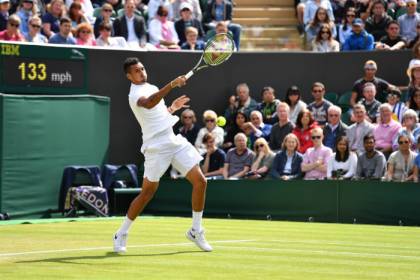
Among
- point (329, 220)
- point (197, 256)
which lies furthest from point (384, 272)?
point (329, 220)

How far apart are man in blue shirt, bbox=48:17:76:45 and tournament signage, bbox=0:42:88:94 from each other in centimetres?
50

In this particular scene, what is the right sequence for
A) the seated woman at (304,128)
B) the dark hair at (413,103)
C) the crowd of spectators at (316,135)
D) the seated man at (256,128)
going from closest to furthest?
1. the crowd of spectators at (316,135)
2. the dark hair at (413,103)
3. the seated woman at (304,128)
4. the seated man at (256,128)

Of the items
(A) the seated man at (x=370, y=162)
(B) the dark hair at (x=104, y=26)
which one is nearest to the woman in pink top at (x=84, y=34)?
(B) the dark hair at (x=104, y=26)

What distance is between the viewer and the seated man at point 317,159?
1817 cm

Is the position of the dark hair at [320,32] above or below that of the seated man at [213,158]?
above

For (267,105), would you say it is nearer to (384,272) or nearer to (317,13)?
(317,13)

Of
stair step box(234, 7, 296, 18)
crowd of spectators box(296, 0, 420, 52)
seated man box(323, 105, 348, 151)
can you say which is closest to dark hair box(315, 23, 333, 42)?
crowd of spectators box(296, 0, 420, 52)

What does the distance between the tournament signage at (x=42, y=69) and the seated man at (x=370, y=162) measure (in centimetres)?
575

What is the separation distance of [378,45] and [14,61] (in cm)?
775

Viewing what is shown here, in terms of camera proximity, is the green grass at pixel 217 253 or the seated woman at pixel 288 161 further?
the seated woman at pixel 288 161

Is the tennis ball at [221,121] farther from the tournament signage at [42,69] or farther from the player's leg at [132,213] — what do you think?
the player's leg at [132,213]

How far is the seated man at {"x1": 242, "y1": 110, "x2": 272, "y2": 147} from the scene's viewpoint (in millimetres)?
19906

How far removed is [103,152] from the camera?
65.0ft

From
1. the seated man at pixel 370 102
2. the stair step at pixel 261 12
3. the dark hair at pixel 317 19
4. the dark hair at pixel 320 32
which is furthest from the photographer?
the stair step at pixel 261 12
